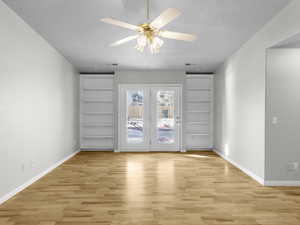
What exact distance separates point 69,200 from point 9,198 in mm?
815

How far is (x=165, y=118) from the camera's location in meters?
7.04

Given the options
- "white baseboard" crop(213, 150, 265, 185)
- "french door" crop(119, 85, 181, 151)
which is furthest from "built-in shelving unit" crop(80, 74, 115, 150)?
"white baseboard" crop(213, 150, 265, 185)

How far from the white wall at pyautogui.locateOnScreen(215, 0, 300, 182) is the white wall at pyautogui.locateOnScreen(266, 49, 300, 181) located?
0.10 meters

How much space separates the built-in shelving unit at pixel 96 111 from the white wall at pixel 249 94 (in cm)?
331

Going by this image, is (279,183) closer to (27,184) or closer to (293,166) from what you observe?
(293,166)

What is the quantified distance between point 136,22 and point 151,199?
2.57 metres

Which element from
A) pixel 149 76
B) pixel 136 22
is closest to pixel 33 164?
pixel 136 22

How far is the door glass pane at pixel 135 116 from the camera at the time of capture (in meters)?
7.03

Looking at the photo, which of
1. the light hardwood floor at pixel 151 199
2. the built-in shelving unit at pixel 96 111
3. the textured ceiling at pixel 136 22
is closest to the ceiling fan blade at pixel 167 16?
the textured ceiling at pixel 136 22

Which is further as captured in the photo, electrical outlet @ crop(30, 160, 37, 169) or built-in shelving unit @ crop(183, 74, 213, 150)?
built-in shelving unit @ crop(183, 74, 213, 150)

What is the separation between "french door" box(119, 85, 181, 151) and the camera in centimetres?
703

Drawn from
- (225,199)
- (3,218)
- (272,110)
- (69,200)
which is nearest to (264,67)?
(272,110)

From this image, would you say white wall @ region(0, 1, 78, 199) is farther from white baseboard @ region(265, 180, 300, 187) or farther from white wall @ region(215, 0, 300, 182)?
white baseboard @ region(265, 180, 300, 187)

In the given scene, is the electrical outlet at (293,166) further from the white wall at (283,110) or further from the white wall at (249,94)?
the white wall at (249,94)
